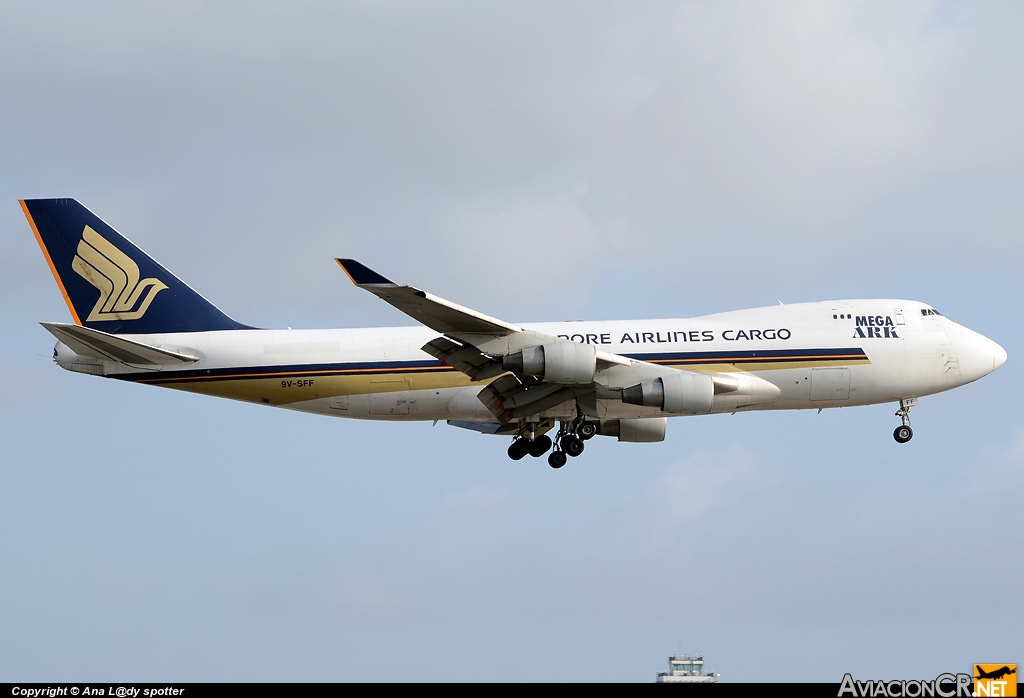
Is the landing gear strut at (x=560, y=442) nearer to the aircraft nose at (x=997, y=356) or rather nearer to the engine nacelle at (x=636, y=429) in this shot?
the engine nacelle at (x=636, y=429)

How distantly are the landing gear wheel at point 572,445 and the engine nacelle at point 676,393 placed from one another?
153 inches

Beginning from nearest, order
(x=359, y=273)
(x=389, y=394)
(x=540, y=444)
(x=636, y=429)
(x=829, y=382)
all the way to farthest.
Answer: (x=359, y=273)
(x=389, y=394)
(x=829, y=382)
(x=540, y=444)
(x=636, y=429)

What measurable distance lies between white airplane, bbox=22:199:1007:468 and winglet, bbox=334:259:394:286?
6.29 meters

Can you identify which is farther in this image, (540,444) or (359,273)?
(540,444)

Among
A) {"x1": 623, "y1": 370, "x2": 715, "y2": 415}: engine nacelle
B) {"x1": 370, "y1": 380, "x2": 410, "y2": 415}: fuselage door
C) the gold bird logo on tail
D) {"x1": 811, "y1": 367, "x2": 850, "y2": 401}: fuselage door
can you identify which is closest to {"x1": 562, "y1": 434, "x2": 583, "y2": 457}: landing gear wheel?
{"x1": 623, "y1": 370, "x2": 715, "y2": 415}: engine nacelle

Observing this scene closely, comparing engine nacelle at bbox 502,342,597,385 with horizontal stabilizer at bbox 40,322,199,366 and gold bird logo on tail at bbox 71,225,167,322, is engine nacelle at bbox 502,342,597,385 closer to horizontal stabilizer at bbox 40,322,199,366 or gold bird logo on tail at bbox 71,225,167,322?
horizontal stabilizer at bbox 40,322,199,366

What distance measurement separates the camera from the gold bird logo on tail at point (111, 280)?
163ft

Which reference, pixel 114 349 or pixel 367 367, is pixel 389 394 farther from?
pixel 114 349

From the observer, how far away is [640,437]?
2079 inches

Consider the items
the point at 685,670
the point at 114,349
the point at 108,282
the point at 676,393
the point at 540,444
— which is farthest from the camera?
the point at 685,670

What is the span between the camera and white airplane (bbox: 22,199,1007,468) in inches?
1861

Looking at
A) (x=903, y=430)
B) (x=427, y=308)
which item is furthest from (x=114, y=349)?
(x=903, y=430)

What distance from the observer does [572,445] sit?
163 feet

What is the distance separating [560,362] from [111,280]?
1764 cm
